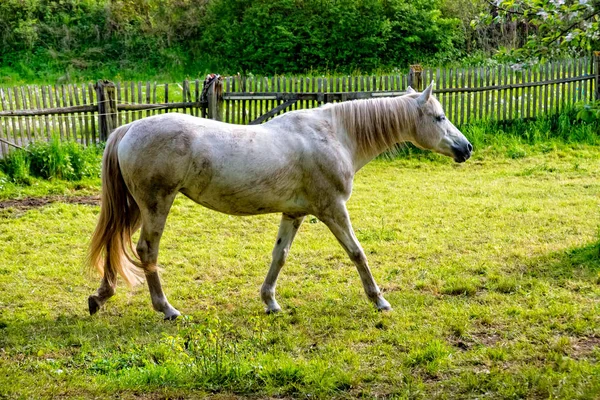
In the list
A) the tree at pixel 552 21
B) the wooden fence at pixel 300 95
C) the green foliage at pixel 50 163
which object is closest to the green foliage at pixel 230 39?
the wooden fence at pixel 300 95

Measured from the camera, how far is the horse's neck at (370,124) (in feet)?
20.0

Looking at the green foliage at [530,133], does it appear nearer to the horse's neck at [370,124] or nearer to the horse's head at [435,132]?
the horse's head at [435,132]

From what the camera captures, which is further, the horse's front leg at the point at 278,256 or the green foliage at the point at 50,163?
the green foliage at the point at 50,163

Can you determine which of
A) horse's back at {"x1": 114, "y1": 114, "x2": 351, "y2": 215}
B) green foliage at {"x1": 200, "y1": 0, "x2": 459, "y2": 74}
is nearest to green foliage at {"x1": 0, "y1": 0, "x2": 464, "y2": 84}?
green foliage at {"x1": 200, "y1": 0, "x2": 459, "y2": 74}

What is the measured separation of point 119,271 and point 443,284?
9.87 feet

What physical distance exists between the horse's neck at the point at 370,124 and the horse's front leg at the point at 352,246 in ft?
1.89

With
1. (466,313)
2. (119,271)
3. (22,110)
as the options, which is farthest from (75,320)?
(22,110)

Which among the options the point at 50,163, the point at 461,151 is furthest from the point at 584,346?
the point at 50,163

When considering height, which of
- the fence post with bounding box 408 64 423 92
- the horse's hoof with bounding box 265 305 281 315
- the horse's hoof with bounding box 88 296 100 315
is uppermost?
the fence post with bounding box 408 64 423 92

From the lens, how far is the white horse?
220 inches

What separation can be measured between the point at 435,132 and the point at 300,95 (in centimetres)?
730

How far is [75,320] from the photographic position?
5773 mm

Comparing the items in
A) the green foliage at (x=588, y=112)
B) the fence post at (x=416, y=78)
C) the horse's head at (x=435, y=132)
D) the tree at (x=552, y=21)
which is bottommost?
the horse's head at (x=435, y=132)

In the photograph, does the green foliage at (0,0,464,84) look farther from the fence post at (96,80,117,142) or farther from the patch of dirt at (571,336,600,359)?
the patch of dirt at (571,336,600,359)
